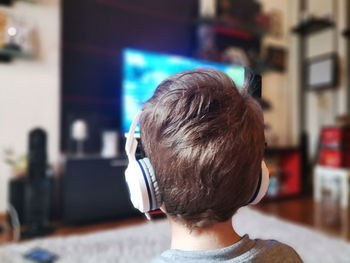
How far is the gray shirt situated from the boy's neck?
0.02 m

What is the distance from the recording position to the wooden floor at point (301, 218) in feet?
5.79

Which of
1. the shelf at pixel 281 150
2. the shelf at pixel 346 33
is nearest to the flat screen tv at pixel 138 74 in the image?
the shelf at pixel 281 150

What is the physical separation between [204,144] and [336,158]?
2.74m

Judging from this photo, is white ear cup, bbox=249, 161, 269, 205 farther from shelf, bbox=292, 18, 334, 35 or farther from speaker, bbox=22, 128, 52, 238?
shelf, bbox=292, 18, 334, 35

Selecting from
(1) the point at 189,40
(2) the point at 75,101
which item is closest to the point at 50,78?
(2) the point at 75,101

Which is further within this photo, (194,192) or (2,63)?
(2,63)

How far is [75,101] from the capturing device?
7.08ft

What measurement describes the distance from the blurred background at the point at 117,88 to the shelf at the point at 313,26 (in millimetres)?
13

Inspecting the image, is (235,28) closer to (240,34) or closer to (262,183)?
(240,34)

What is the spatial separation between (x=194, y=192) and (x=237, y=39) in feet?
9.39

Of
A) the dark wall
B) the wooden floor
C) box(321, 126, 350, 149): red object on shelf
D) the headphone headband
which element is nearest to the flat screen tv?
the dark wall

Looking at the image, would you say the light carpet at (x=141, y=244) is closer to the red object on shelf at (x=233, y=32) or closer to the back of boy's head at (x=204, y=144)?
the back of boy's head at (x=204, y=144)

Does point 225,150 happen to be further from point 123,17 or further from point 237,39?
point 237,39

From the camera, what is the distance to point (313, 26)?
10.4 feet
